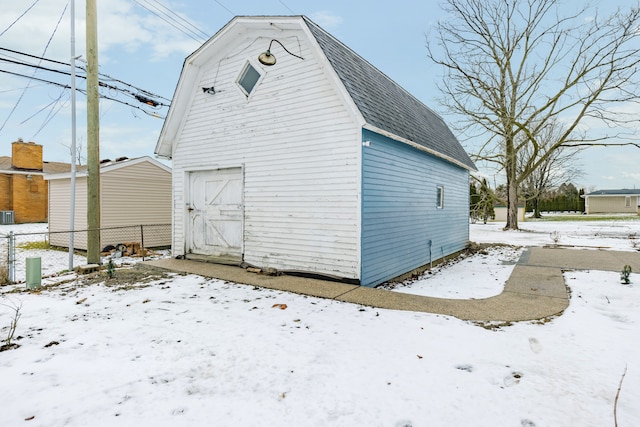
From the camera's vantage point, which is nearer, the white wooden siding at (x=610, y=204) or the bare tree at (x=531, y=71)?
the bare tree at (x=531, y=71)

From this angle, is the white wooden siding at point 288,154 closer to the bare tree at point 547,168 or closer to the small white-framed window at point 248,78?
the small white-framed window at point 248,78

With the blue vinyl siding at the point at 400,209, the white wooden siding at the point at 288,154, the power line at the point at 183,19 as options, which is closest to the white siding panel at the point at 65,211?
the power line at the point at 183,19

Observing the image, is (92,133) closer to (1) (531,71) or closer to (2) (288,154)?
(2) (288,154)

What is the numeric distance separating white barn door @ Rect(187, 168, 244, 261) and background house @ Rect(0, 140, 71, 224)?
22289 millimetres

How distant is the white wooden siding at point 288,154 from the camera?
5.98 m

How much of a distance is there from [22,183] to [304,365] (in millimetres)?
32315

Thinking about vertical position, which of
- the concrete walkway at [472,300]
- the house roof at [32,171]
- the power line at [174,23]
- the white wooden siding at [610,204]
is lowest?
the concrete walkway at [472,300]

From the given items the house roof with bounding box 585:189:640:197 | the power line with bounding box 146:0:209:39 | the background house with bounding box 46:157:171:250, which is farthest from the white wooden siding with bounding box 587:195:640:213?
the background house with bounding box 46:157:171:250

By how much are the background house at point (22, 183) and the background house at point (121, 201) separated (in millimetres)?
13929

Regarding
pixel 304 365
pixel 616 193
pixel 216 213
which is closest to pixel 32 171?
pixel 216 213

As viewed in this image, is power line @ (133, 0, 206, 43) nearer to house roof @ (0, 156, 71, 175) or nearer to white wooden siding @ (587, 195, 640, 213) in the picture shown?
house roof @ (0, 156, 71, 175)

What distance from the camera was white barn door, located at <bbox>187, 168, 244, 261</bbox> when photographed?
25.1ft

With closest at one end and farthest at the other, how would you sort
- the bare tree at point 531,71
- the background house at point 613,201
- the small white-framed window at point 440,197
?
the small white-framed window at point 440,197, the bare tree at point 531,71, the background house at point 613,201

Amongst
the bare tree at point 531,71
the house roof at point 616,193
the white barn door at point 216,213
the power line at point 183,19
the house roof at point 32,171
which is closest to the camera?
the white barn door at point 216,213
